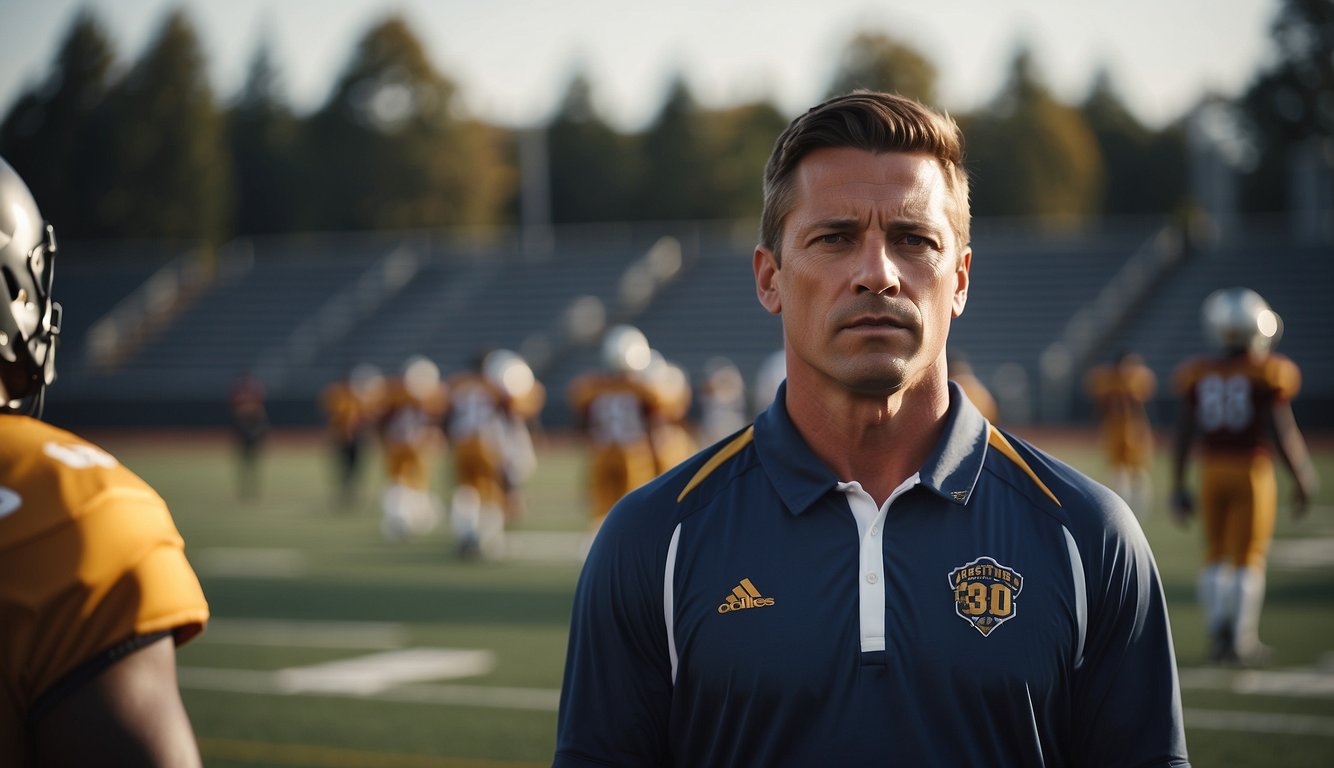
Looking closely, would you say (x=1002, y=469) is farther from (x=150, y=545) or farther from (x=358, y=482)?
(x=358, y=482)

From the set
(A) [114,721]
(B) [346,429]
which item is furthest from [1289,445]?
(B) [346,429]

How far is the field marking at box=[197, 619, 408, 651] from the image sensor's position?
9.10 meters

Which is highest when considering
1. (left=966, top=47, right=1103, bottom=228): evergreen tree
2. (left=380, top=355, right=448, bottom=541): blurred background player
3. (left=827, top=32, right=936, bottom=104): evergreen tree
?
(left=827, top=32, right=936, bottom=104): evergreen tree

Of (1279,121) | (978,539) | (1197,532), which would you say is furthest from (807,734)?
(1279,121)

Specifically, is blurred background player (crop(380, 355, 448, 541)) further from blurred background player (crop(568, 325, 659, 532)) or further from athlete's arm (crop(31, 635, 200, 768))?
athlete's arm (crop(31, 635, 200, 768))

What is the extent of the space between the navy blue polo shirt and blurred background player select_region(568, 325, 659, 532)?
32.2ft

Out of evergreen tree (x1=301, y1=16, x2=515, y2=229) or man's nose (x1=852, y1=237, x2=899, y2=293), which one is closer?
man's nose (x1=852, y1=237, x2=899, y2=293)

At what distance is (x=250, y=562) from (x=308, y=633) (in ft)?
13.9

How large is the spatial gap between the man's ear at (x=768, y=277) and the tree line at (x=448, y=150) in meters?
51.3

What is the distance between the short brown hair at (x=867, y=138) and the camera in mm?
2129

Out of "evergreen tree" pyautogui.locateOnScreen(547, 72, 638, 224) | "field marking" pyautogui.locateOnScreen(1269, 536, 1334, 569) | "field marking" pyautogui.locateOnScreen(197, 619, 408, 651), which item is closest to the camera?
"field marking" pyautogui.locateOnScreen(197, 619, 408, 651)

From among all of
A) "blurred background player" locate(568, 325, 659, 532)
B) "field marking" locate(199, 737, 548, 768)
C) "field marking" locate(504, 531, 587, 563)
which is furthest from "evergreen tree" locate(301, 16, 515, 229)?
"field marking" locate(199, 737, 548, 768)

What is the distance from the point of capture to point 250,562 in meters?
13.5

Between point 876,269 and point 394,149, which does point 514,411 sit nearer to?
point 876,269
